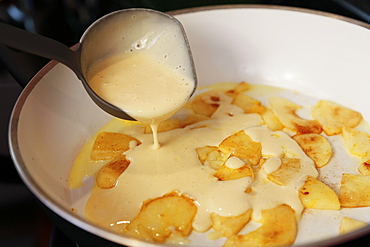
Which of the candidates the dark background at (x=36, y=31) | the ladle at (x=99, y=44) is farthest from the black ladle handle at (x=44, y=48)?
the dark background at (x=36, y=31)

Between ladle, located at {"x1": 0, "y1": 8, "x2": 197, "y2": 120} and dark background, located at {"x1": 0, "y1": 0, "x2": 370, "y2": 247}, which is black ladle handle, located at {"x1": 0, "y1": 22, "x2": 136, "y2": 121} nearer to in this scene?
ladle, located at {"x1": 0, "y1": 8, "x2": 197, "y2": 120}

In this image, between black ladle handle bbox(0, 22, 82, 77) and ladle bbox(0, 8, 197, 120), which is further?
ladle bbox(0, 8, 197, 120)

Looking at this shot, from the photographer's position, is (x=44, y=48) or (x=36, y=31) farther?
(x=36, y=31)

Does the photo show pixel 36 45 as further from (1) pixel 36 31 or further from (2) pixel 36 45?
(1) pixel 36 31

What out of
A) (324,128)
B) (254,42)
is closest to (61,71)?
(254,42)

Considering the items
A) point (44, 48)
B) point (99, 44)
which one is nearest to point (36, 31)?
point (99, 44)

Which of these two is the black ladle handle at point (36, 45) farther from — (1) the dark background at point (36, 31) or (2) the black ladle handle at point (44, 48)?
(1) the dark background at point (36, 31)

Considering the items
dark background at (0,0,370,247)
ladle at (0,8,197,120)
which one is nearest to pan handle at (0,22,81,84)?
ladle at (0,8,197,120)

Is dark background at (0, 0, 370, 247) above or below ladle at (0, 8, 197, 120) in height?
below
